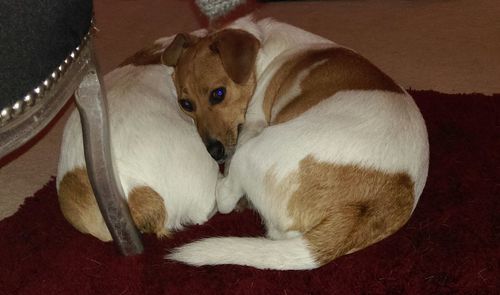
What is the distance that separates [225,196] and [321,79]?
64cm

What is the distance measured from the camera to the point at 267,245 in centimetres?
201

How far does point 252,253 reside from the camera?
1.99m

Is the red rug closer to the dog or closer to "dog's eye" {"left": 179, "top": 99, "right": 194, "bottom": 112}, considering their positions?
the dog

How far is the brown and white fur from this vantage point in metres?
2.01

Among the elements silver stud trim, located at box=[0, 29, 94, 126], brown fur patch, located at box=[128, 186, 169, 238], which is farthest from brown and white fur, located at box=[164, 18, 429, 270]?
silver stud trim, located at box=[0, 29, 94, 126]

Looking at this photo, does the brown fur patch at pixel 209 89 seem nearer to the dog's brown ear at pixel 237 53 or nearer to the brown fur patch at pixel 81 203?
the dog's brown ear at pixel 237 53

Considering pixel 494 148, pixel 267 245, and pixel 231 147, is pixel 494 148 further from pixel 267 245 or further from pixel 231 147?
pixel 267 245

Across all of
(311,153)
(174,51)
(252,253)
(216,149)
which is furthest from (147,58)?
(252,253)

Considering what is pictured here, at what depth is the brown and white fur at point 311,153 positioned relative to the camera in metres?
2.01

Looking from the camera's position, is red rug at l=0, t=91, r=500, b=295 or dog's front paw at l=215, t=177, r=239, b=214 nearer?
red rug at l=0, t=91, r=500, b=295

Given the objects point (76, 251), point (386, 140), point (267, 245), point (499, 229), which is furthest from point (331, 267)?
point (76, 251)

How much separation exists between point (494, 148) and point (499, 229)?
0.60 m

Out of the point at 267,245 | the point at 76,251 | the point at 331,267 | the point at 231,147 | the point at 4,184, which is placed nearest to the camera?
the point at 267,245

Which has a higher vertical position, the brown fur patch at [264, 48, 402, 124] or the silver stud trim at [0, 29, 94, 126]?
the silver stud trim at [0, 29, 94, 126]
